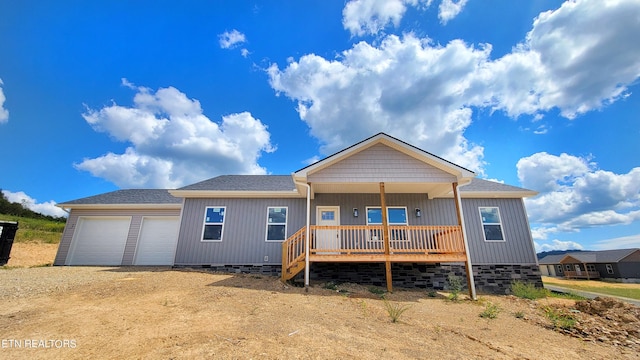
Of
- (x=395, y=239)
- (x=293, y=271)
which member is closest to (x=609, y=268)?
(x=395, y=239)

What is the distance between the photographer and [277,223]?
413 inches

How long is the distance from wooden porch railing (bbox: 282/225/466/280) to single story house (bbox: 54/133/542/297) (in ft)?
0.16

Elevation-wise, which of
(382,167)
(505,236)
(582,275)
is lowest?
(582,275)

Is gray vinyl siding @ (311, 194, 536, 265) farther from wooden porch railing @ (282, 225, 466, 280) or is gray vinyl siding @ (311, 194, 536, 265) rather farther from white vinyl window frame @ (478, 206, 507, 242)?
wooden porch railing @ (282, 225, 466, 280)

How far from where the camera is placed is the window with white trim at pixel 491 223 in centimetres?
1034

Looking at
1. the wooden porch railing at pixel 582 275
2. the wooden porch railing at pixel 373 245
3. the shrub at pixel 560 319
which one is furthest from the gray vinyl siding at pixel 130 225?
the wooden porch railing at pixel 582 275

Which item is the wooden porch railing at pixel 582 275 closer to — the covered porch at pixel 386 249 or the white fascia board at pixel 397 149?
the covered porch at pixel 386 249

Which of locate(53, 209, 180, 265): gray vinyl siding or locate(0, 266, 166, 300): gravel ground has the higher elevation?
locate(53, 209, 180, 265): gray vinyl siding

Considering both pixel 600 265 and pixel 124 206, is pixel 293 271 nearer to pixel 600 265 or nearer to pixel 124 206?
pixel 124 206

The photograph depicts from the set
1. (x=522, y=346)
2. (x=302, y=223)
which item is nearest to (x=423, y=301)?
(x=522, y=346)

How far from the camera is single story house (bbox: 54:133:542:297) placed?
890cm

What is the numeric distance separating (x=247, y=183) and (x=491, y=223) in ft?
34.8

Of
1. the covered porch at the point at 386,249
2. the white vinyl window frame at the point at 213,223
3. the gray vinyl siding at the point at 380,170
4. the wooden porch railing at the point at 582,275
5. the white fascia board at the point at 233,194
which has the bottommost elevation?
the wooden porch railing at the point at 582,275

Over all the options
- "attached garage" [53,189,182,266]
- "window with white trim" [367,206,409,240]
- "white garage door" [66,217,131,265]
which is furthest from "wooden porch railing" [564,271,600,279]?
"white garage door" [66,217,131,265]
